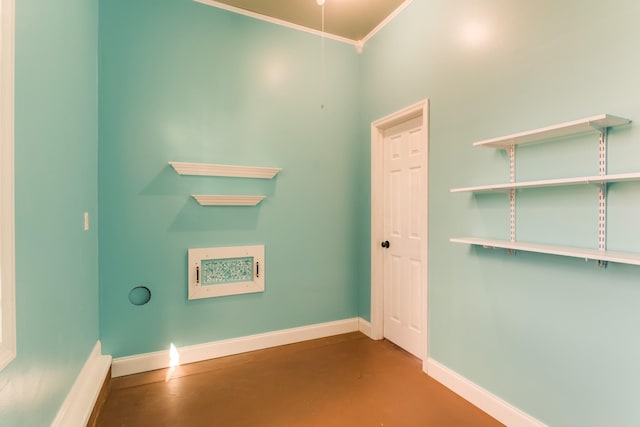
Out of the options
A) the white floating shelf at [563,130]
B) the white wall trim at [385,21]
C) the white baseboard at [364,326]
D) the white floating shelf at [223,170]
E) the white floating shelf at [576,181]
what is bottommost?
the white baseboard at [364,326]

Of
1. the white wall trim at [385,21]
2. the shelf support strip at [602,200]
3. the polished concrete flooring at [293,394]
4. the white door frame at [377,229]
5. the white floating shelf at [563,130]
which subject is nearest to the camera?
the white floating shelf at [563,130]

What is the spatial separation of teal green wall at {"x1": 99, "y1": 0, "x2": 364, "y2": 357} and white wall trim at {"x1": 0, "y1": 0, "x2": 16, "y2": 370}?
147 cm

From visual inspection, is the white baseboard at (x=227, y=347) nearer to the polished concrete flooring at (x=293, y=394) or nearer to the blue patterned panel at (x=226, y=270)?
the polished concrete flooring at (x=293, y=394)

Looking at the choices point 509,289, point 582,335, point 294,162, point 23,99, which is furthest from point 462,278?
point 23,99

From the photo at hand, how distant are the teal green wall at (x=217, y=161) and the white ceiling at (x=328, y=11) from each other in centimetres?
11

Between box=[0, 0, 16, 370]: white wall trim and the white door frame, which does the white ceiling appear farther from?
box=[0, 0, 16, 370]: white wall trim

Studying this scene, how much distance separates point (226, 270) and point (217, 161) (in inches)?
40.5

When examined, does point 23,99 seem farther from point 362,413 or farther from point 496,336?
point 496,336

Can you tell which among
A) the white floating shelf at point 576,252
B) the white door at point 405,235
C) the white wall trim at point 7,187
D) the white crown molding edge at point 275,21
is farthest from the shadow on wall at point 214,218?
the white floating shelf at point 576,252

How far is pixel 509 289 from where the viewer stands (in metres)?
→ 1.89

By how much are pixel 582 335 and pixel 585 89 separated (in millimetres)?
1255

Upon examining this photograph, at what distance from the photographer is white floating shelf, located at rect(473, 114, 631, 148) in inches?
52.6

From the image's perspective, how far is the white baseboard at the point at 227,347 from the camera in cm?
250

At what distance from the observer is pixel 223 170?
8.80ft
